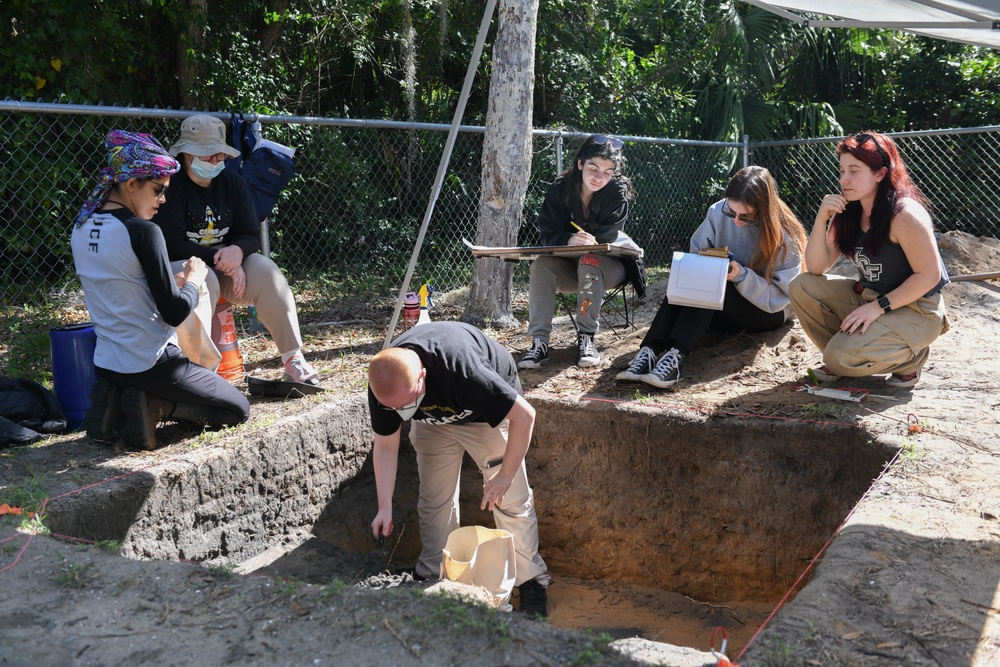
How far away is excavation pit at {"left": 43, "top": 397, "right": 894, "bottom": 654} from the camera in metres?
4.16

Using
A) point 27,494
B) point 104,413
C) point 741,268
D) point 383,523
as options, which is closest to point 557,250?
point 741,268

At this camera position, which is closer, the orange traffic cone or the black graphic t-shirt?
the black graphic t-shirt

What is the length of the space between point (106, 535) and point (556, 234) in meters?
3.13

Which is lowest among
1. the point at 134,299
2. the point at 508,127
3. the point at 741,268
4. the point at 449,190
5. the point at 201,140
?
the point at 134,299

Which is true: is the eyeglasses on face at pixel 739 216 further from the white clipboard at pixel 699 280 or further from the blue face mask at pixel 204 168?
the blue face mask at pixel 204 168

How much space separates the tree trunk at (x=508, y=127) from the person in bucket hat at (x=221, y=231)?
2.06 meters

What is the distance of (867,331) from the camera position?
178 inches

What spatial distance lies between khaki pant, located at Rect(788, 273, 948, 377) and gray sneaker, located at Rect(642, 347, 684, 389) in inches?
29.4

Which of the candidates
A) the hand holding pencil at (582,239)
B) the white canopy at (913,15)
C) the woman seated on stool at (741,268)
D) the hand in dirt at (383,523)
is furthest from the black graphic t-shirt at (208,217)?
the white canopy at (913,15)

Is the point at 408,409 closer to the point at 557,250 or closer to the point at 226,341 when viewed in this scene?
the point at 557,250

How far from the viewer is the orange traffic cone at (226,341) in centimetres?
512

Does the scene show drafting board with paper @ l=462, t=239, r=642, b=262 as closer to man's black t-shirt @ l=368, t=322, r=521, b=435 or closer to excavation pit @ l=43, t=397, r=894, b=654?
excavation pit @ l=43, t=397, r=894, b=654

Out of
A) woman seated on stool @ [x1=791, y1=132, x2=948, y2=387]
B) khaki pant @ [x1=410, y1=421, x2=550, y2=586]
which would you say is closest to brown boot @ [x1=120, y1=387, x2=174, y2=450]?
khaki pant @ [x1=410, y1=421, x2=550, y2=586]

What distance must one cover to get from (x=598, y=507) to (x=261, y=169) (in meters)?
3.04
